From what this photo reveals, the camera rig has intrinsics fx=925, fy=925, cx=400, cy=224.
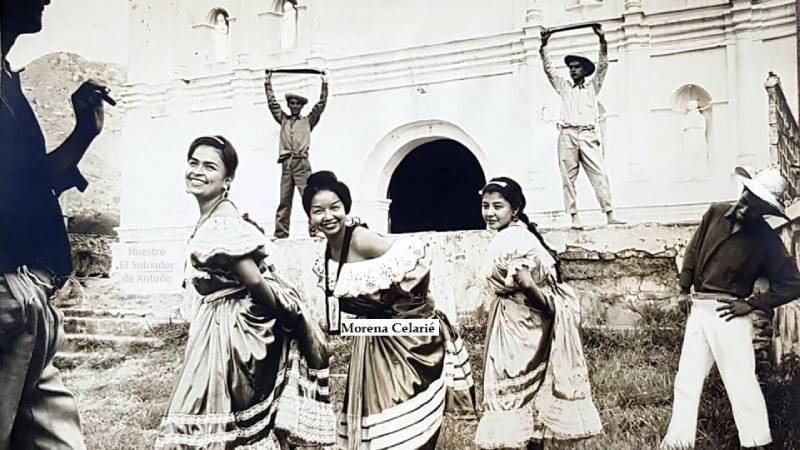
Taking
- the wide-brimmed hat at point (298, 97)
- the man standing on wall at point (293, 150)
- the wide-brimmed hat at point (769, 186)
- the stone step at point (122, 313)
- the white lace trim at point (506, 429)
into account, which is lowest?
the white lace trim at point (506, 429)

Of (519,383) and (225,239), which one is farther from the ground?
(225,239)

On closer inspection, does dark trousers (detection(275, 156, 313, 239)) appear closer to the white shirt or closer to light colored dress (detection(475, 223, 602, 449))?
light colored dress (detection(475, 223, 602, 449))

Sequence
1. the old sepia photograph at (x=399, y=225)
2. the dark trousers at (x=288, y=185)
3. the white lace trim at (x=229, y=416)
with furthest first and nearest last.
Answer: the dark trousers at (x=288, y=185)
the white lace trim at (x=229, y=416)
the old sepia photograph at (x=399, y=225)

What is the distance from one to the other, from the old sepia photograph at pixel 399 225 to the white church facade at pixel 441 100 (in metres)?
0.01

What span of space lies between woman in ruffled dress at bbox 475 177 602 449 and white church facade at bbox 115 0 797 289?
14cm

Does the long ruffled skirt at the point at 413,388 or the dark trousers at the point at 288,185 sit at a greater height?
the dark trousers at the point at 288,185

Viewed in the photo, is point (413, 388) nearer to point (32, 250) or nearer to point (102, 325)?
point (102, 325)

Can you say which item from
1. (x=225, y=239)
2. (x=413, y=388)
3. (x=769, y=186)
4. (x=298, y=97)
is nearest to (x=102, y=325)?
(x=225, y=239)

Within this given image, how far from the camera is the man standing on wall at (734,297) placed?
12.0ft

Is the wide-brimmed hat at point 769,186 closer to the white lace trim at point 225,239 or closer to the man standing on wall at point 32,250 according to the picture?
the white lace trim at point 225,239

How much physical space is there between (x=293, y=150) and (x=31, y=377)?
1.74 metres

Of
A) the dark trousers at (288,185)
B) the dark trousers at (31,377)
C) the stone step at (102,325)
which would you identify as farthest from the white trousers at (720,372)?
the dark trousers at (31,377)

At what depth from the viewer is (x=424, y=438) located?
405 centimetres

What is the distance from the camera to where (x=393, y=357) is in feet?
13.4
